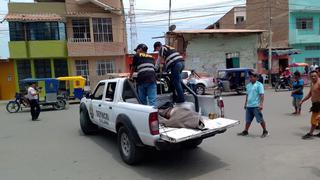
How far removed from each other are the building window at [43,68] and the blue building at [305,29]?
24.8 m

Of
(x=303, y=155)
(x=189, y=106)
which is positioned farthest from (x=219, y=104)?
(x=303, y=155)

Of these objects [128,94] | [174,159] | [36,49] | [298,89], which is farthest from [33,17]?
[174,159]

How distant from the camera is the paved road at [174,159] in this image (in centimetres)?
527

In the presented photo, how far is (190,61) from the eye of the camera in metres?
29.0

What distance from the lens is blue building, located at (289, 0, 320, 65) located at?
32.4 metres

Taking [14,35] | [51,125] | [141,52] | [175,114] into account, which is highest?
[14,35]

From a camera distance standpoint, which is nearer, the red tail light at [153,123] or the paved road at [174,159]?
the red tail light at [153,123]

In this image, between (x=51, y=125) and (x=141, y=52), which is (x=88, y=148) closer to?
(x=141, y=52)

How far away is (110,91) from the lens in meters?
7.11

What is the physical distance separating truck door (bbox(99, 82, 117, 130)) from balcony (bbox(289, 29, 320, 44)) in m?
30.1

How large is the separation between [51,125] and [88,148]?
14.8ft

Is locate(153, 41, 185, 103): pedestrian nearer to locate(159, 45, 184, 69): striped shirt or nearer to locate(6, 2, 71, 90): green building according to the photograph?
locate(159, 45, 184, 69): striped shirt

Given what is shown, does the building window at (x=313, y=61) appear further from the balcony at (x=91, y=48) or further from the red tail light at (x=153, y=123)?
the red tail light at (x=153, y=123)

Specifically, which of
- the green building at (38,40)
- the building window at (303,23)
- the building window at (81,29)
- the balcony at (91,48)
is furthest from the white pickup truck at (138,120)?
the building window at (303,23)
